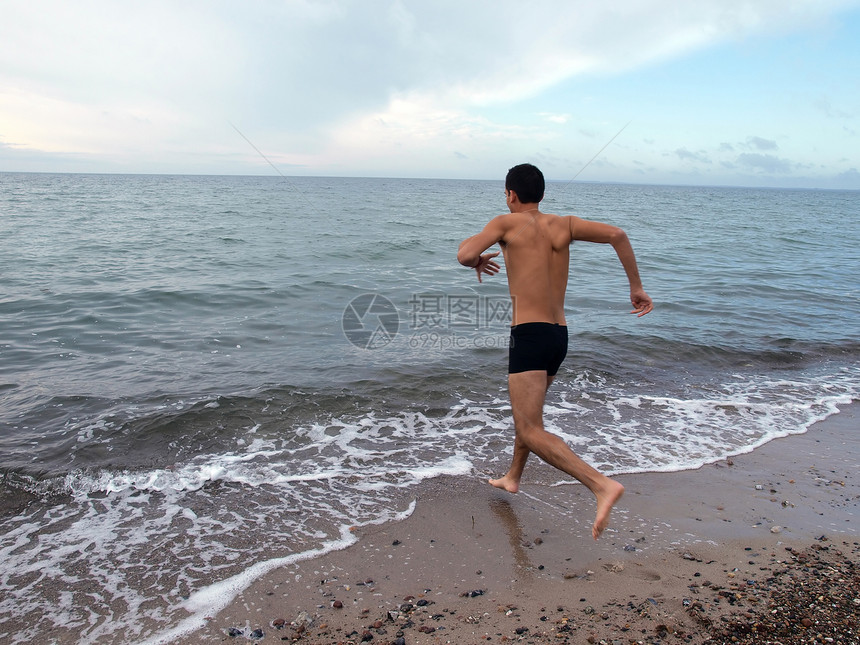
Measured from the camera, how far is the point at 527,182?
3.59m

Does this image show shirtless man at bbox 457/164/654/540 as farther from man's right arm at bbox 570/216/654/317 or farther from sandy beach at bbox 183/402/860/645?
sandy beach at bbox 183/402/860/645

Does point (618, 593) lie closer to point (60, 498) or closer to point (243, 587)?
point (243, 587)

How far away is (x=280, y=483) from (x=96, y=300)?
8.51 m

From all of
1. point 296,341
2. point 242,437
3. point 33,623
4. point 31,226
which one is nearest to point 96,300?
point 296,341

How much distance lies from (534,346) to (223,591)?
2319mm

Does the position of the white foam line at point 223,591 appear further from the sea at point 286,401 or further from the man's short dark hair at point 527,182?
the man's short dark hair at point 527,182

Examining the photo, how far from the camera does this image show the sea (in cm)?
370

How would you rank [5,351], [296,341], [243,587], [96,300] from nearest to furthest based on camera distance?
1. [243,587]
2. [5,351]
3. [296,341]
4. [96,300]

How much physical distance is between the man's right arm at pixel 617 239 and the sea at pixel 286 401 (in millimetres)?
1827

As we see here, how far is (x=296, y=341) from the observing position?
898 cm

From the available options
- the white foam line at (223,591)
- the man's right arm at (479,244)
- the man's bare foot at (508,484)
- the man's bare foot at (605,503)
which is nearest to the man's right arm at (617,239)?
the man's right arm at (479,244)

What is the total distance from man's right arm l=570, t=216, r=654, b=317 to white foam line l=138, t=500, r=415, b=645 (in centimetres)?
243

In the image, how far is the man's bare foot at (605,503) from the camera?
3.28 meters

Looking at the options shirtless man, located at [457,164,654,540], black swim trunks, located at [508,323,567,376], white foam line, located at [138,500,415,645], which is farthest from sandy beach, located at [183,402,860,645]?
black swim trunks, located at [508,323,567,376]
